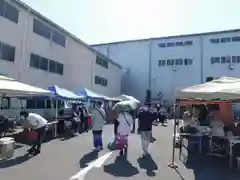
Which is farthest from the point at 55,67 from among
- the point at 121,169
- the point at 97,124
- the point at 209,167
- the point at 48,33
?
the point at 209,167

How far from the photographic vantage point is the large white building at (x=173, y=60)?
3794cm

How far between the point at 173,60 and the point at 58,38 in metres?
22.6

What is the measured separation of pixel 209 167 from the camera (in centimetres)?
784

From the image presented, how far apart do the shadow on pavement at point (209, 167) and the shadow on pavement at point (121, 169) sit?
5.48 ft

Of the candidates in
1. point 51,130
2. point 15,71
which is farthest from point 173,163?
point 15,71

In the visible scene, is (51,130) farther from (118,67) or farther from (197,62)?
(197,62)

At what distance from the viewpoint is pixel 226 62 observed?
37.9m

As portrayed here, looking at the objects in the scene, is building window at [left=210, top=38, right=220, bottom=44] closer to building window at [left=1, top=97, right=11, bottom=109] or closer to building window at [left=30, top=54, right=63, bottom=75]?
building window at [left=30, top=54, right=63, bottom=75]

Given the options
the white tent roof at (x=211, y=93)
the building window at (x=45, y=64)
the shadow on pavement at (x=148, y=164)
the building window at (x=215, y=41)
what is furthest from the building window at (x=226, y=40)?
the shadow on pavement at (x=148, y=164)

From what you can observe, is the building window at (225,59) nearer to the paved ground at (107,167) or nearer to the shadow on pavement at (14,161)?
the paved ground at (107,167)

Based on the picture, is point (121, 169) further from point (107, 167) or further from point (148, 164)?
point (148, 164)

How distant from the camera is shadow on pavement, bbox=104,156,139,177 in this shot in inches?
269

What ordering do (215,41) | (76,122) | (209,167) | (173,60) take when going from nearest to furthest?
1. (209,167)
2. (76,122)
3. (215,41)
4. (173,60)

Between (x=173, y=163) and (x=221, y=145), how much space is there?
2395mm
